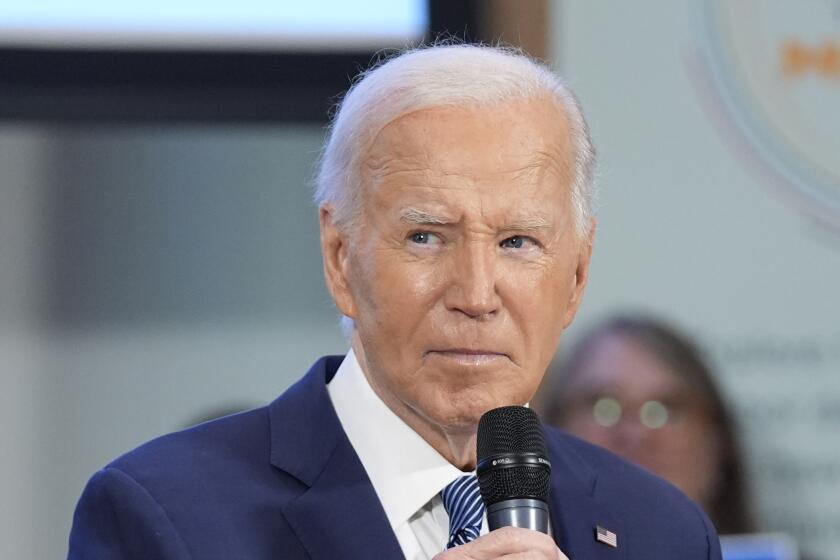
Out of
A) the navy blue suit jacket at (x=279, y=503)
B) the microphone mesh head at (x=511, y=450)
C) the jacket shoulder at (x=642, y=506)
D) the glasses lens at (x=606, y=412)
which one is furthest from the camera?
the glasses lens at (x=606, y=412)

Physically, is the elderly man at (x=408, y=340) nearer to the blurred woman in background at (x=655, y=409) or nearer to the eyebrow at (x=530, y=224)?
the eyebrow at (x=530, y=224)

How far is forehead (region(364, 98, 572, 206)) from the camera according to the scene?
Answer: 2066 millimetres

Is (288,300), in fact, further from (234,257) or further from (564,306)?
(564,306)

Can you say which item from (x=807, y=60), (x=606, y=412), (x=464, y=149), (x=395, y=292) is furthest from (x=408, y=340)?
→ (x=807, y=60)

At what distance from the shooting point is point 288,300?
5.03m

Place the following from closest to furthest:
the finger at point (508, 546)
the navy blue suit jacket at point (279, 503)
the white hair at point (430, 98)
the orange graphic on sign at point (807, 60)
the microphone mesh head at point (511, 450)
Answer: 1. the finger at point (508, 546)
2. the microphone mesh head at point (511, 450)
3. the navy blue suit jacket at point (279, 503)
4. the white hair at point (430, 98)
5. the orange graphic on sign at point (807, 60)

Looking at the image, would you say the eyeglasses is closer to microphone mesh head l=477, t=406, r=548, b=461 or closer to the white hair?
the white hair

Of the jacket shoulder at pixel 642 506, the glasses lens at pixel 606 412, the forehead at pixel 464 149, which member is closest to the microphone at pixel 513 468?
the forehead at pixel 464 149

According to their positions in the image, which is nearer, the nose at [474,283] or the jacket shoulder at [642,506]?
the nose at [474,283]

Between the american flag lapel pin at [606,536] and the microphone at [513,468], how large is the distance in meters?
0.40

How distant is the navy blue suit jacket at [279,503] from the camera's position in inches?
78.8

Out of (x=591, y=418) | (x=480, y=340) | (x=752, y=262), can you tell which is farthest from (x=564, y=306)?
(x=752, y=262)

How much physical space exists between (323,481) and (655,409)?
2259 millimetres

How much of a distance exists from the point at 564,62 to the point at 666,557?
2.46 metres
